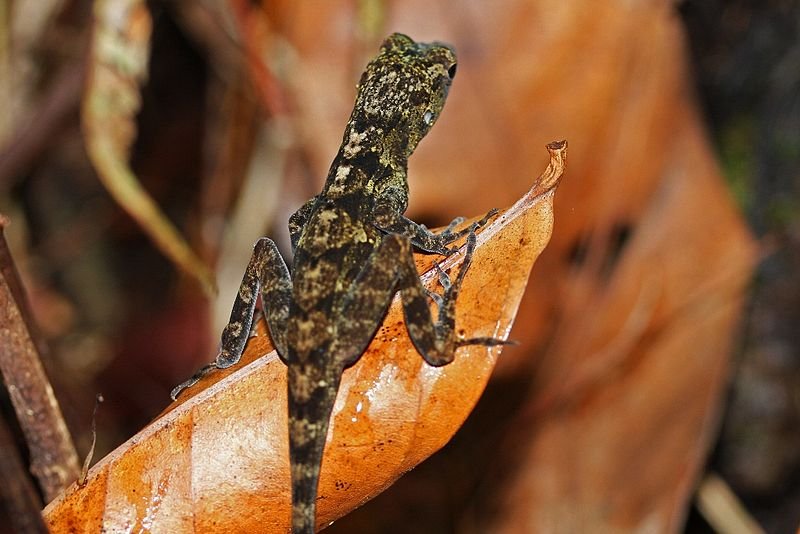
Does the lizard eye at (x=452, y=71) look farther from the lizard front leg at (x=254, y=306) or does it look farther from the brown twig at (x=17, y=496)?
the brown twig at (x=17, y=496)

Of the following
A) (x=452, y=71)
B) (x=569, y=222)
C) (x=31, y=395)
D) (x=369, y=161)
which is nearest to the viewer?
(x=31, y=395)

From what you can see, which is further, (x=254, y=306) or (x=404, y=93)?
(x=404, y=93)

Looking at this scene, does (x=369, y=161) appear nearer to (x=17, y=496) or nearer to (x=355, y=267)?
(x=355, y=267)

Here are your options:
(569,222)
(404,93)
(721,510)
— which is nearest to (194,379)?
(404,93)

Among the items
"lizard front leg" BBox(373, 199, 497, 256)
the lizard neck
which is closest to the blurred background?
the lizard neck

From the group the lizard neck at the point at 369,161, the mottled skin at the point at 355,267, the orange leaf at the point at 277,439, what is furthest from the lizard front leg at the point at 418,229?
the orange leaf at the point at 277,439

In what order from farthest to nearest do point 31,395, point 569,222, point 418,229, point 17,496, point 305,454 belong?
point 569,222, point 418,229, point 31,395, point 305,454, point 17,496
